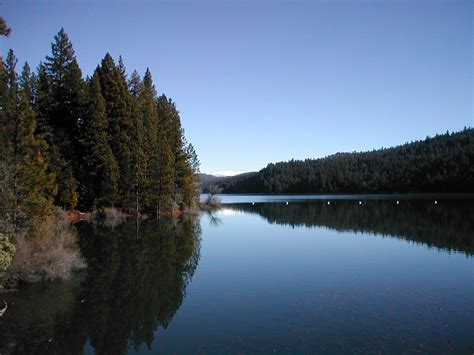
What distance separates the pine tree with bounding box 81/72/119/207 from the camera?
4631 centimetres

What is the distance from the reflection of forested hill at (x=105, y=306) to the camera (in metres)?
12.2

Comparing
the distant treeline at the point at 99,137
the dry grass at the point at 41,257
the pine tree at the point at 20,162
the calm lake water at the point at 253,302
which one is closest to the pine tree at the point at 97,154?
the distant treeline at the point at 99,137

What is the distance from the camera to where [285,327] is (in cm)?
1312

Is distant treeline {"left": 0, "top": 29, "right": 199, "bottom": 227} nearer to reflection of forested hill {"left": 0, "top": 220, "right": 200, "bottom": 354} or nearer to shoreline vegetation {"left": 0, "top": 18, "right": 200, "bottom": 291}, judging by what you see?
shoreline vegetation {"left": 0, "top": 18, "right": 200, "bottom": 291}

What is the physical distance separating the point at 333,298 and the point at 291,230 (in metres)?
25.8

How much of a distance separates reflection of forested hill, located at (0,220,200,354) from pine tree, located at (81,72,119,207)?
67.1 feet

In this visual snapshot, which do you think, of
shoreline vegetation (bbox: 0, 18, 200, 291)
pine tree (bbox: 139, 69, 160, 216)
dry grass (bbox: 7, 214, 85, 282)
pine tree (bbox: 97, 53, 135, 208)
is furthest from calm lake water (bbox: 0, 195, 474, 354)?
pine tree (bbox: 139, 69, 160, 216)

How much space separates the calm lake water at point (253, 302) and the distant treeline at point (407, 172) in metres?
119

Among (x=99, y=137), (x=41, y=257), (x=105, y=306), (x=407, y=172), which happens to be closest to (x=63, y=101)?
(x=99, y=137)

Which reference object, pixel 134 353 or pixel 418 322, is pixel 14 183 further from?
pixel 418 322

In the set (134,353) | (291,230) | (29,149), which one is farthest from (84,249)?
(291,230)

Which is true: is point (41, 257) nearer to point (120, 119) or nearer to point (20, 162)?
point (20, 162)

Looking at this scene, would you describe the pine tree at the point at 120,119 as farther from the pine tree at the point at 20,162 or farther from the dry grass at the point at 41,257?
the dry grass at the point at 41,257

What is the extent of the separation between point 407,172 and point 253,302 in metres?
150
